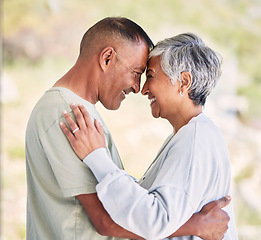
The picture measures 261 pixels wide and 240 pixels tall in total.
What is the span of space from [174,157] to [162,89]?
13.2 inches

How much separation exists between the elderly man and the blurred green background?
10.5 feet

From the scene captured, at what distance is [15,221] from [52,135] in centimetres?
361

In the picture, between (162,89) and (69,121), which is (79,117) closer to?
(69,121)

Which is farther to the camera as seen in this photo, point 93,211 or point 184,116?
point 184,116

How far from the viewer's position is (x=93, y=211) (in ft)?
4.66

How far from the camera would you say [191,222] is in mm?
1469

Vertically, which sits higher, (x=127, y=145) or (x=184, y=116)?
(x=184, y=116)

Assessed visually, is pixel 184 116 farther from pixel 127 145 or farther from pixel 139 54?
pixel 127 145

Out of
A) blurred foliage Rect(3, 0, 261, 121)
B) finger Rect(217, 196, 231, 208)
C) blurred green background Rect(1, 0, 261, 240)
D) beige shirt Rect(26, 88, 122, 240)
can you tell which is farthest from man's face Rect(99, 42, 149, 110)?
blurred foliage Rect(3, 0, 261, 121)

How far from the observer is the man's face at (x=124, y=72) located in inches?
63.5

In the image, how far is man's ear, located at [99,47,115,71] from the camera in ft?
5.22

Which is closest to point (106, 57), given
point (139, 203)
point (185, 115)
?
point (185, 115)

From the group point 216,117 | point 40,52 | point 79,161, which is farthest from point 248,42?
point 79,161

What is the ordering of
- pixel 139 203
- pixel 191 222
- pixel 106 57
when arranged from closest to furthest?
pixel 139 203 < pixel 191 222 < pixel 106 57
